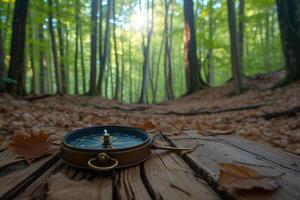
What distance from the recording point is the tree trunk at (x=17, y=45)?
612 cm

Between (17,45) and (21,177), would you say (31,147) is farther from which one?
(17,45)

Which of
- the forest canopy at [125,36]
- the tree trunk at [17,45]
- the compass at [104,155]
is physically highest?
the forest canopy at [125,36]

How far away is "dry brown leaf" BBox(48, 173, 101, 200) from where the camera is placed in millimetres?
907

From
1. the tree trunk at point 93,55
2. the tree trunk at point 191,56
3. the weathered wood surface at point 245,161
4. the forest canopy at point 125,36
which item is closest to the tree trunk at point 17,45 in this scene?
the forest canopy at point 125,36

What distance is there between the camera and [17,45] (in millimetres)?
6145

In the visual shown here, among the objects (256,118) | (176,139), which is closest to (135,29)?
(256,118)

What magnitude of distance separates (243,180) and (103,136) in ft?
2.83

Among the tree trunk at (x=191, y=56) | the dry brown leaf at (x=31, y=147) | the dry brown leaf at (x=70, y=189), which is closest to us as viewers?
the dry brown leaf at (x=70, y=189)

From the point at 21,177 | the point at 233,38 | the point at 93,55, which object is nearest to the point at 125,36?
the point at 93,55

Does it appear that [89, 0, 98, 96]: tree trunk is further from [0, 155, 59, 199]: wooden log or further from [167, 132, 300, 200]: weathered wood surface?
[0, 155, 59, 199]: wooden log

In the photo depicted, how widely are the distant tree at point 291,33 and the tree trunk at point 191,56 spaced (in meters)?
5.65

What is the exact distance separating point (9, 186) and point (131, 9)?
20.2 meters

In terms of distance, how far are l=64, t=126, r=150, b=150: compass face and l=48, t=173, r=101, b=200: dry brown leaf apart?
1.20 ft

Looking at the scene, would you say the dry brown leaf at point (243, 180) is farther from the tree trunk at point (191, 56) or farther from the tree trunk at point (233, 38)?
the tree trunk at point (191, 56)
